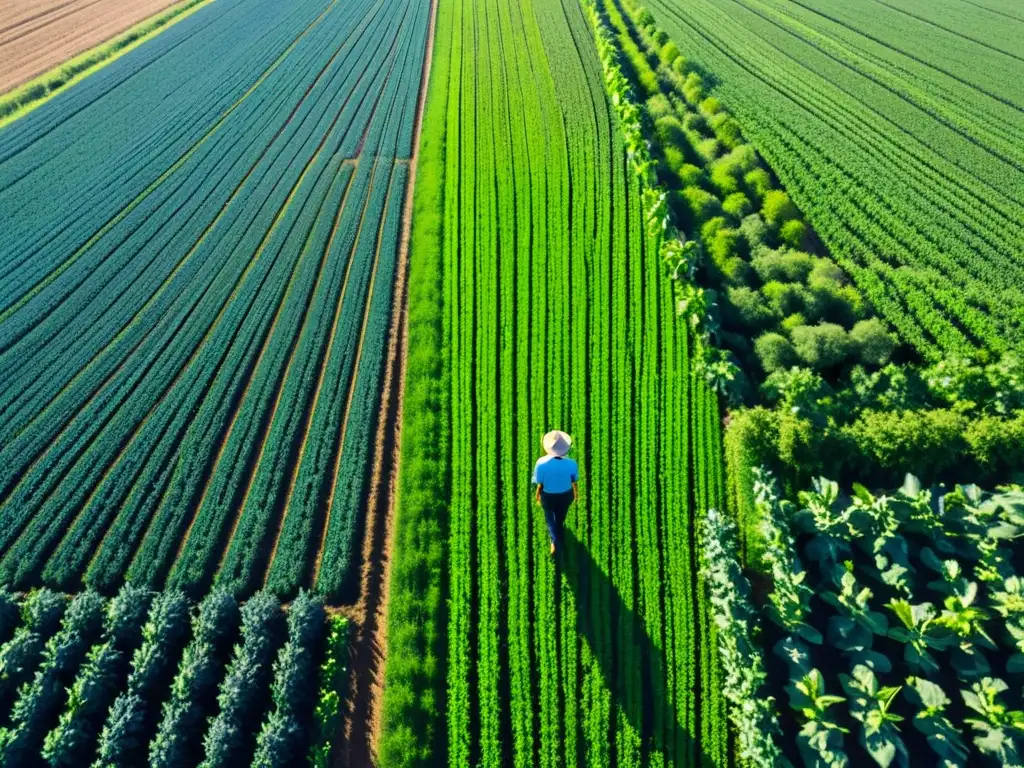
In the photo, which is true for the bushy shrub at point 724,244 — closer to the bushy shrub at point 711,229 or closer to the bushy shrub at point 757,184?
the bushy shrub at point 711,229

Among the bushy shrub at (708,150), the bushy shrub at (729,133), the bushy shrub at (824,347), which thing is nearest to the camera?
the bushy shrub at (824,347)

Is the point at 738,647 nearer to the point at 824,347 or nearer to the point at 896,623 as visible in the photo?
the point at 896,623

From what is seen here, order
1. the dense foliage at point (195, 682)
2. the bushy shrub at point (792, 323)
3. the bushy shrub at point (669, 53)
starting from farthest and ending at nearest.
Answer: the bushy shrub at point (669, 53), the bushy shrub at point (792, 323), the dense foliage at point (195, 682)

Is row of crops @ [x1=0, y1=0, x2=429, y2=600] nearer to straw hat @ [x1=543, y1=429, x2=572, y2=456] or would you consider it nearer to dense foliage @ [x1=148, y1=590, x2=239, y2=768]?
dense foliage @ [x1=148, y1=590, x2=239, y2=768]

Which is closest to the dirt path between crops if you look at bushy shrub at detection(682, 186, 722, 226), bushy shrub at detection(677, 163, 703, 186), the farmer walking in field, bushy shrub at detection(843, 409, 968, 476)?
the farmer walking in field

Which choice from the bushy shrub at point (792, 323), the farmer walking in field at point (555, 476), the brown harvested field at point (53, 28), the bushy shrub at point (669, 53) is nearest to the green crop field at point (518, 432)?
the bushy shrub at point (792, 323)

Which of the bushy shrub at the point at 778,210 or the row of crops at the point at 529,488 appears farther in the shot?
the bushy shrub at the point at 778,210
